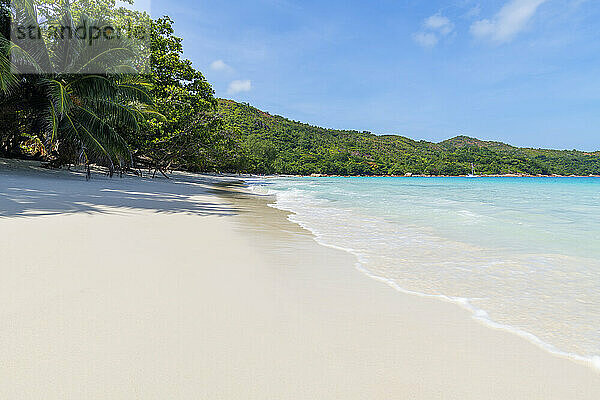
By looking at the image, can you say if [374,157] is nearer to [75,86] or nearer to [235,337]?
[75,86]

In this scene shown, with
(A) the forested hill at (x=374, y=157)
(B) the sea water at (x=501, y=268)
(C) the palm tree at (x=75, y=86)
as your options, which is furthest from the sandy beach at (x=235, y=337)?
(A) the forested hill at (x=374, y=157)

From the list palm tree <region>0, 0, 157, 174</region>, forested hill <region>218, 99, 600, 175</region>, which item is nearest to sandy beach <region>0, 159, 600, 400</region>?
palm tree <region>0, 0, 157, 174</region>

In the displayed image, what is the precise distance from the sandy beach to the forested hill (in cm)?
7558

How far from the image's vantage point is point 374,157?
90688 mm

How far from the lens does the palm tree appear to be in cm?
1135

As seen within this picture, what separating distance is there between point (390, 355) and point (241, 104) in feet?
302

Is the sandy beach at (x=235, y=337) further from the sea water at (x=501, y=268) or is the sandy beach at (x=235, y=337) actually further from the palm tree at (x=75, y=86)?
the palm tree at (x=75, y=86)

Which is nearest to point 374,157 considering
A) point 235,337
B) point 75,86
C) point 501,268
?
point 75,86

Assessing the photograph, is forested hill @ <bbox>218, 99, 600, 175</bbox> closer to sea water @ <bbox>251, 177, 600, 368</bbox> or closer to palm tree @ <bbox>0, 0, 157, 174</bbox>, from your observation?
palm tree @ <bbox>0, 0, 157, 174</bbox>

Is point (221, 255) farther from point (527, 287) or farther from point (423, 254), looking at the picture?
point (527, 287)

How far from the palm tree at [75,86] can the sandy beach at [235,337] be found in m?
10.6

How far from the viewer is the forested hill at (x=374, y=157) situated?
277 ft

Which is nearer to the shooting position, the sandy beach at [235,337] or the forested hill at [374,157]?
the sandy beach at [235,337]

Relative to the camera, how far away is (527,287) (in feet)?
10.1
